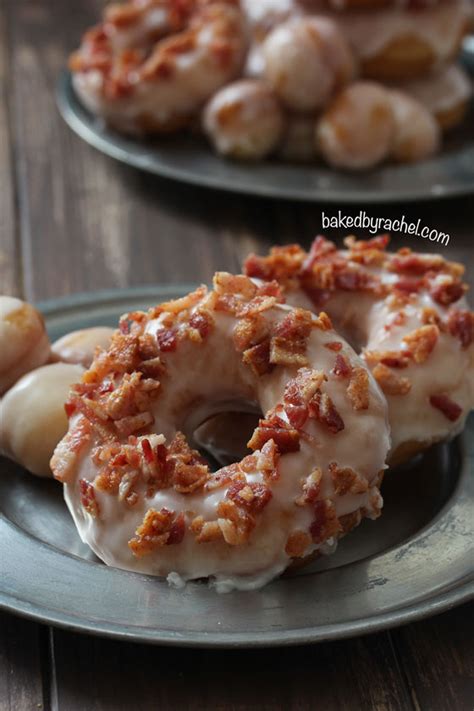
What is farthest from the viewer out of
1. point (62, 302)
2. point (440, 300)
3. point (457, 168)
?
point (457, 168)

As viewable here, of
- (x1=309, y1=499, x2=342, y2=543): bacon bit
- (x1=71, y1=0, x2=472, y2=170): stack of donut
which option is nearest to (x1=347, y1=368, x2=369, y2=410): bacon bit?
(x1=309, y1=499, x2=342, y2=543): bacon bit

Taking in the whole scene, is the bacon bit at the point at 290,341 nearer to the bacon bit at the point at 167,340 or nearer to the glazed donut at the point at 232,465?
the glazed donut at the point at 232,465

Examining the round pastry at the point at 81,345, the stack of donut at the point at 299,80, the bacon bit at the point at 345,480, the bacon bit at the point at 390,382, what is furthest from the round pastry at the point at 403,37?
the bacon bit at the point at 345,480

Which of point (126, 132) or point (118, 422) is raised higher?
point (118, 422)

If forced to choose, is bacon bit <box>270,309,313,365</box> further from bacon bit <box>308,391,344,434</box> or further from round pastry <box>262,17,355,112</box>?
round pastry <box>262,17,355,112</box>

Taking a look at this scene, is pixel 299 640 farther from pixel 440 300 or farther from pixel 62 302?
pixel 62 302

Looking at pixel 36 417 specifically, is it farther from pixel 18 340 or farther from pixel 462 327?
pixel 462 327

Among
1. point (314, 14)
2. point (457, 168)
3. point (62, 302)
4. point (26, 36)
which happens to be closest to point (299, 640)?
point (62, 302)
